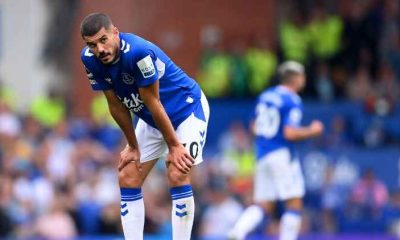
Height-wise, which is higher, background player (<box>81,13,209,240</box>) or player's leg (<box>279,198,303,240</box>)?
background player (<box>81,13,209,240</box>)

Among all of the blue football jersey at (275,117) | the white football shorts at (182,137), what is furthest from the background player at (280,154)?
the white football shorts at (182,137)

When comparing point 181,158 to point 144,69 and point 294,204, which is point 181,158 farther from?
point 294,204

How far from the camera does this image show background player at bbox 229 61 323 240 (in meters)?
14.1

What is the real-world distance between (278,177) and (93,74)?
5.18 m

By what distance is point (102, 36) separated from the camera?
9445mm

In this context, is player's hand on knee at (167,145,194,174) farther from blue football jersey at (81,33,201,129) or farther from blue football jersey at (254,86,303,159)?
blue football jersey at (254,86,303,159)

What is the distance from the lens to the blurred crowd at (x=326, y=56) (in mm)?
20375

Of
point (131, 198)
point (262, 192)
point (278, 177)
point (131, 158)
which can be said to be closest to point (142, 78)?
point (131, 158)

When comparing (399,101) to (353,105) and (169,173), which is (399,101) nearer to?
(353,105)

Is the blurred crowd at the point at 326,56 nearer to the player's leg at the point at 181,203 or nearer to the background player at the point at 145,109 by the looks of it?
the background player at the point at 145,109

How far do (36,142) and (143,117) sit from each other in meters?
8.47

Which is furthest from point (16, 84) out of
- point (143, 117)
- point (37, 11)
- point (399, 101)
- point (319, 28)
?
point (143, 117)

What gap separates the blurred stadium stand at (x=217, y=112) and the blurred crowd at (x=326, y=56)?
23 mm

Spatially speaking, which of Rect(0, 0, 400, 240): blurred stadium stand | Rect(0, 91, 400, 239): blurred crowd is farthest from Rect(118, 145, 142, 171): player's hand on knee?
Rect(0, 0, 400, 240): blurred stadium stand
